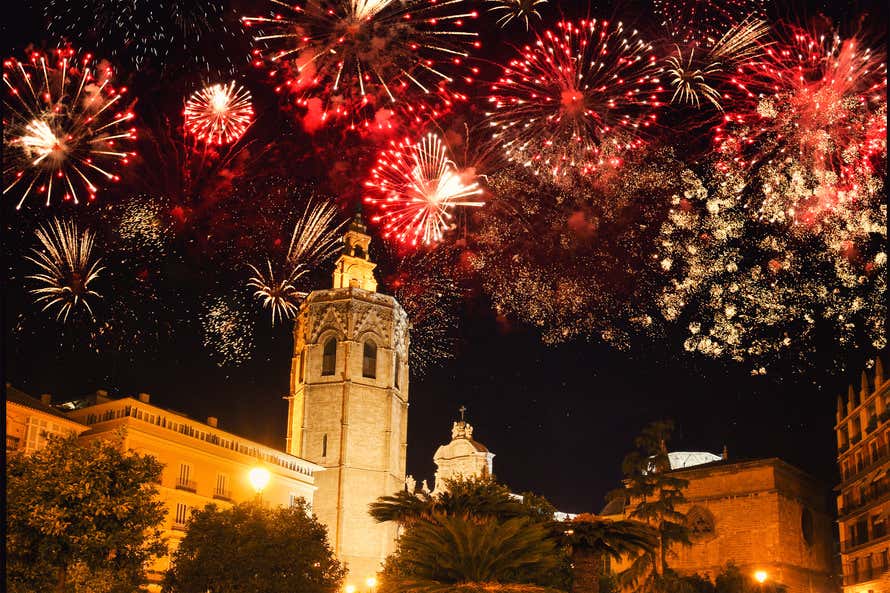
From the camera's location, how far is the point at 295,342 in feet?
240

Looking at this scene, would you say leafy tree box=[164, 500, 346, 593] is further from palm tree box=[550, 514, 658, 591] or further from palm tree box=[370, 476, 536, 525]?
palm tree box=[550, 514, 658, 591]

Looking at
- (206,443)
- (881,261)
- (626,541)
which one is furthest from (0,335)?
(206,443)

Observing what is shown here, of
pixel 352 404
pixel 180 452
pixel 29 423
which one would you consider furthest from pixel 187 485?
pixel 352 404

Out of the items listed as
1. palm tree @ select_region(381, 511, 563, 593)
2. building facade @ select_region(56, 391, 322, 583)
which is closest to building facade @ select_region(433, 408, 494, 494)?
building facade @ select_region(56, 391, 322, 583)

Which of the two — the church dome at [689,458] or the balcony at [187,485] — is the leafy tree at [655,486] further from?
the church dome at [689,458]

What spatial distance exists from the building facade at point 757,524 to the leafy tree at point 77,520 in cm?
4218

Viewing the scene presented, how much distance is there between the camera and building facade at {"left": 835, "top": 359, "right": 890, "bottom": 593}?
2071 inches

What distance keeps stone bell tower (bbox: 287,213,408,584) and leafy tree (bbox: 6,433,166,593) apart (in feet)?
120

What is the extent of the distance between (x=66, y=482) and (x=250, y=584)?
9.83 m

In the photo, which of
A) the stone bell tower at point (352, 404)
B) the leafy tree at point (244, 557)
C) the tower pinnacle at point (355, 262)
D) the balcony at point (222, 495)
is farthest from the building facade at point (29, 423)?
the tower pinnacle at point (355, 262)

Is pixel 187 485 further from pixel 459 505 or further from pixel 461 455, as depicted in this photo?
pixel 461 455

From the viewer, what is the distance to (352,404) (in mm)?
67625

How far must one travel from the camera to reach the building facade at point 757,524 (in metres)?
63.5

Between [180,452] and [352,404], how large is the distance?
19623 mm
